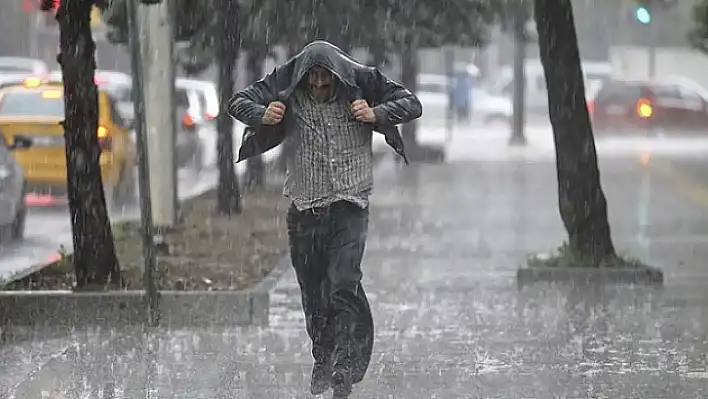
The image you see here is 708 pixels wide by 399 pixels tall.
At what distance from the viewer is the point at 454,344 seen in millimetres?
9164

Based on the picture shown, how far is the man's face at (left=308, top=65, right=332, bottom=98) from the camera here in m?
7.12

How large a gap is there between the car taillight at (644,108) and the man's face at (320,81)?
34968mm

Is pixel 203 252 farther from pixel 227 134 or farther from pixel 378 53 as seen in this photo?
pixel 378 53

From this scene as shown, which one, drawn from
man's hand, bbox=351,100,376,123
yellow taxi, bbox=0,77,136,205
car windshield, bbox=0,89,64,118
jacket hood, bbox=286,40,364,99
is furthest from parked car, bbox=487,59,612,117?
man's hand, bbox=351,100,376,123

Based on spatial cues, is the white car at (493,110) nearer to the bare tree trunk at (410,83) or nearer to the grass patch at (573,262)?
the bare tree trunk at (410,83)

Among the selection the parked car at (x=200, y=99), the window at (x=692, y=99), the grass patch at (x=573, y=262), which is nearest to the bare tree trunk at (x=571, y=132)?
the grass patch at (x=573, y=262)

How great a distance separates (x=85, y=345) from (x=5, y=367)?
73 centimetres

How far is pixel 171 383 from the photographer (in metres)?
8.05

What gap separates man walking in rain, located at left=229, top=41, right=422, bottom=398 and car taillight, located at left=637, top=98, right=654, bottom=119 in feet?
114

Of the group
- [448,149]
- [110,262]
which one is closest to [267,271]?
[110,262]

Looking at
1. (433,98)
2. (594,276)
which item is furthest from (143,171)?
(433,98)

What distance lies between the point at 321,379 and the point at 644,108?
3520 centimetres

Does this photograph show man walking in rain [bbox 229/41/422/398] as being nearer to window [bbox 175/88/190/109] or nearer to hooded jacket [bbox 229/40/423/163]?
hooded jacket [bbox 229/40/423/163]

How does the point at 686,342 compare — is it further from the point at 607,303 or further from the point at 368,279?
the point at 368,279
